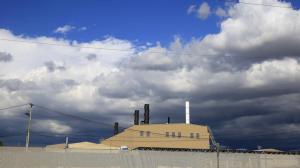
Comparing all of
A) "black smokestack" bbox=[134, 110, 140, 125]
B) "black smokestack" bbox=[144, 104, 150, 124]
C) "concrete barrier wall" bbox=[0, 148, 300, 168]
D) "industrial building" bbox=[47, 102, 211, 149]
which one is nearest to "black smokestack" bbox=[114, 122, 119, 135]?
"black smokestack" bbox=[134, 110, 140, 125]

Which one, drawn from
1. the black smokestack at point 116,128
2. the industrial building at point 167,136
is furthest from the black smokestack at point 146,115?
the black smokestack at point 116,128

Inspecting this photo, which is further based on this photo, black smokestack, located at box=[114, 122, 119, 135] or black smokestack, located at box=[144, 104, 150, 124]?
black smokestack, located at box=[114, 122, 119, 135]

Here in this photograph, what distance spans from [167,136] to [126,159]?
77.7m

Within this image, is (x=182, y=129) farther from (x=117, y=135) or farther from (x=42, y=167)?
(x=42, y=167)

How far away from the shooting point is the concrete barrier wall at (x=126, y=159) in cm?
2570

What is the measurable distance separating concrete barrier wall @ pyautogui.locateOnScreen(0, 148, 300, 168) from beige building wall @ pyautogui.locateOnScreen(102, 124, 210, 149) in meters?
69.7

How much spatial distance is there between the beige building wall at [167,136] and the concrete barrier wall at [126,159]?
69712 millimetres

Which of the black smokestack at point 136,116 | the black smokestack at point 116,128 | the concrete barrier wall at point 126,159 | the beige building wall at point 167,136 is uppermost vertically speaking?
the black smokestack at point 136,116

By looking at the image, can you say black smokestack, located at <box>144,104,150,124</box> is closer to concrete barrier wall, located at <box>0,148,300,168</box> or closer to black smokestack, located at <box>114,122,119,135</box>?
black smokestack, located at <box>114,122,119,135</box>

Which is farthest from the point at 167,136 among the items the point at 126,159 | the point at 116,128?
the point at 126,159

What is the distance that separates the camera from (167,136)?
4149 inches

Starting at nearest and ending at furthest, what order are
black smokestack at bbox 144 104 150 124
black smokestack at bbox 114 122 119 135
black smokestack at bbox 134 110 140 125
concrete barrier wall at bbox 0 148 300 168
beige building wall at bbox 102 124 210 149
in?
concrete barrier wall at bbox 0 148 300 168 → beige building wall at bbox 102 124 210 149 → black smokestack at bbox 144 104 150 124 → black smokestack at bbox 134 110 140 125 → black smokestack at bbox 114 122 119 135

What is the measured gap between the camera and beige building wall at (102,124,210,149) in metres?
104

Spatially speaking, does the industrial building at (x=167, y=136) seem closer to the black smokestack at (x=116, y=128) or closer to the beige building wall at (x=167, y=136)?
the beige building wall at (x=167, y=136)
